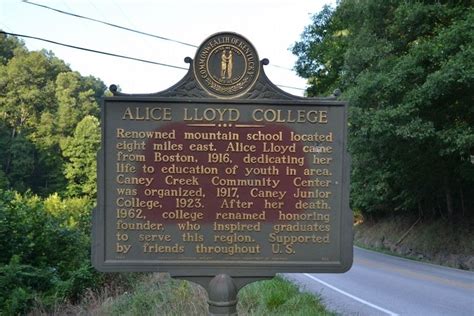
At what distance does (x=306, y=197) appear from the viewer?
15.0 ft

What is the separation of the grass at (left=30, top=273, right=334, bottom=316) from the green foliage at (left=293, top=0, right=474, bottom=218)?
9.96 metres

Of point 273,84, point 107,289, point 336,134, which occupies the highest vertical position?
point 273,84

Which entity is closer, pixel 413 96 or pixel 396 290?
pixel 396 290

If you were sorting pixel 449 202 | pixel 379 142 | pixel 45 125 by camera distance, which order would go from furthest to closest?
1. pixel 45 125
2. pixel 449 202
3. pixel 379 142

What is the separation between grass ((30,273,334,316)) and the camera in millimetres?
6418

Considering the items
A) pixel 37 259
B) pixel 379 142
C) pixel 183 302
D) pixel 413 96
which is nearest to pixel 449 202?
pixel 379 142

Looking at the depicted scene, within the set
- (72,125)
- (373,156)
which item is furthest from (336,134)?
(72,125)

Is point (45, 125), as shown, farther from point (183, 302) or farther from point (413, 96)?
point (183, 302)

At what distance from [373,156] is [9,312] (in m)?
17.1

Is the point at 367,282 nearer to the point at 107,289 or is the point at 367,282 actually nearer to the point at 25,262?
the point at 107,289

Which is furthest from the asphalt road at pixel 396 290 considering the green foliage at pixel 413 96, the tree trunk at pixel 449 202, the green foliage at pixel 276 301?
the tree trunk at pixel 449 202

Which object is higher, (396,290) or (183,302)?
(183,302)

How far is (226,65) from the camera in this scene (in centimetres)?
459

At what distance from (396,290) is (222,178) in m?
9.82
